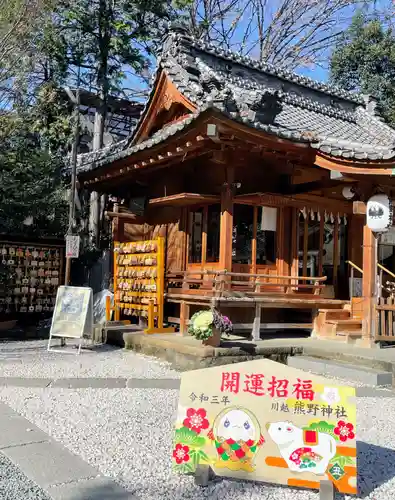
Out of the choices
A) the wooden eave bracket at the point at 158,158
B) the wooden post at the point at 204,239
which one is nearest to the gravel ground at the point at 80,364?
the wooden post at the point at 204,239

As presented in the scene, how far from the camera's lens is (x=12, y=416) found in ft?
17.3

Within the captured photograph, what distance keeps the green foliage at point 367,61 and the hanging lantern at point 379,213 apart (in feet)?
36.7

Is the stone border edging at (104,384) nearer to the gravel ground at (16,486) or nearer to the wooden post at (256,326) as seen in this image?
the wooden post at (256,326)

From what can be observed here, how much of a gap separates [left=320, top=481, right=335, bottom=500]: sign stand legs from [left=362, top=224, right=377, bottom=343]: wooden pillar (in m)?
5.93

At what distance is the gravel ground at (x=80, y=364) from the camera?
765cm

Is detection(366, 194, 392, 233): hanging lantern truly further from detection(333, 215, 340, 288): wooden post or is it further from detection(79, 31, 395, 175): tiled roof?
detection(333, 215, 340, 288): wooden post

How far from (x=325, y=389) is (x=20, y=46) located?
35.5ft

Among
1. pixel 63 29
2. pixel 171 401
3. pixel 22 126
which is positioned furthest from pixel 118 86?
pixel 171 401

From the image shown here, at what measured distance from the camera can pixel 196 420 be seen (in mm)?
3705

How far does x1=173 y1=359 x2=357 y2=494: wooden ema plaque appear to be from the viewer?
3.47m

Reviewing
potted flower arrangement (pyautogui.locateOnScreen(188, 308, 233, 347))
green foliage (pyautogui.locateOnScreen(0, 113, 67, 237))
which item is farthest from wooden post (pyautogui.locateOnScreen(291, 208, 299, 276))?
green foliage (pyautogui.locateOnScreen(0, 113, 67, 237))

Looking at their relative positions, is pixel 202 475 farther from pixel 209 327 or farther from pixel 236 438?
pixel 209 327

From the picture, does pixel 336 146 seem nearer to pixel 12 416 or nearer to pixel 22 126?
pixel 12 416

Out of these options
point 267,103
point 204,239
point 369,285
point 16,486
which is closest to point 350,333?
point 369,285
